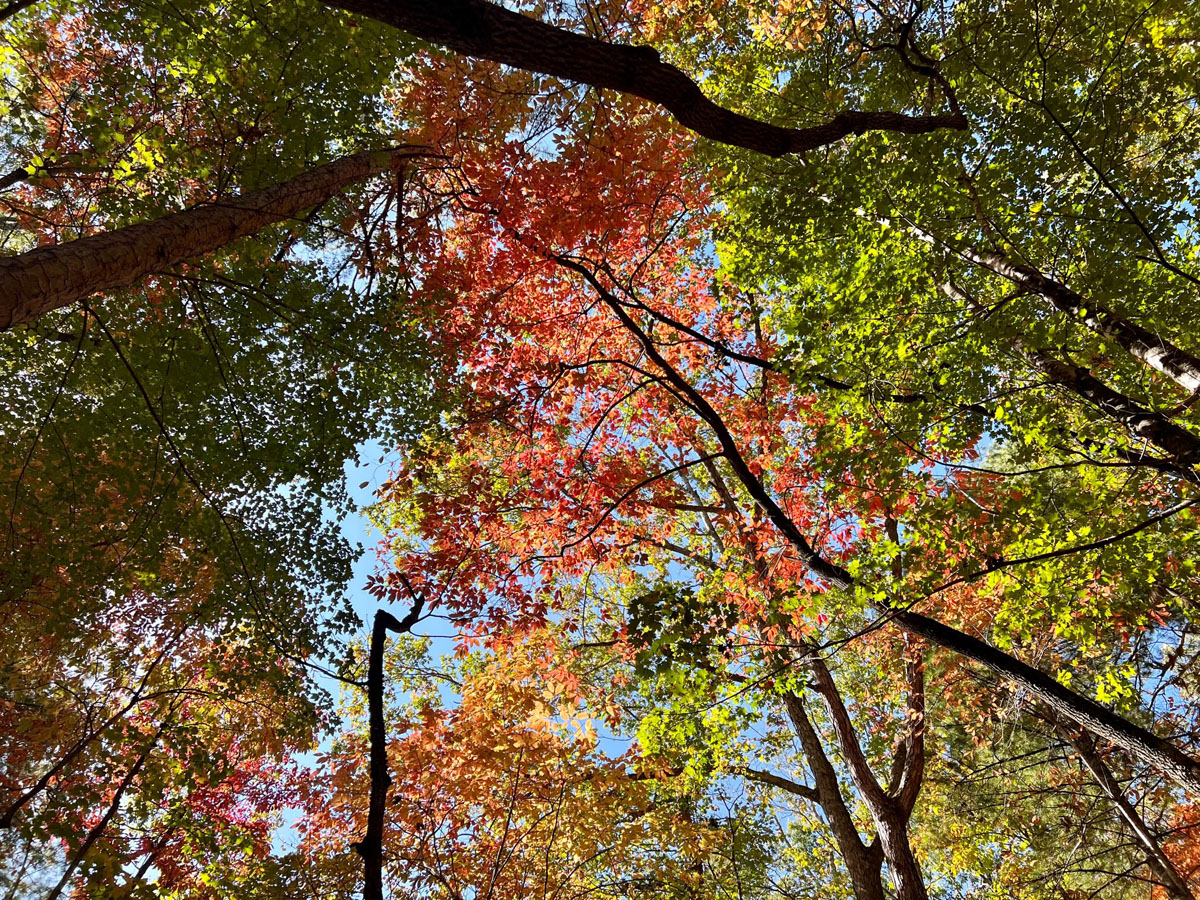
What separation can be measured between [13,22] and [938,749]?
1959cm

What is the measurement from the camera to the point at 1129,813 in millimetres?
7242

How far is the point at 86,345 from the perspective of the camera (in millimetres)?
5949

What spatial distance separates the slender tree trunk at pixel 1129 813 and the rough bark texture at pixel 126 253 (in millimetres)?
10481

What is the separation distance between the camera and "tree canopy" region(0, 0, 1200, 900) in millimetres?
4715

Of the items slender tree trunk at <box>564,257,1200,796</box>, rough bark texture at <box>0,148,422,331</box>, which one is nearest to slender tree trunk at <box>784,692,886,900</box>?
slender tree trunk at <box>564,257,1200,796</box>

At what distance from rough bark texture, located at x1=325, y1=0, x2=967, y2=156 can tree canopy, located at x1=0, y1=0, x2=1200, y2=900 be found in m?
0.03

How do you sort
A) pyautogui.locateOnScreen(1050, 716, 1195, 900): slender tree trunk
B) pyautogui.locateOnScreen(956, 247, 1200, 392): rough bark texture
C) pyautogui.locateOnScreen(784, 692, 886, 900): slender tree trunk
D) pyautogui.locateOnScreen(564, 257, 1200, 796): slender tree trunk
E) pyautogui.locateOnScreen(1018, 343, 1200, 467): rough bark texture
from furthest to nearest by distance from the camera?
pyautogui.locateOnScreen(784, 692, 886, 900): slender tree trunk, pyautogui.locateOnScreen(1050, 716, 1195, 900): slender tree trunk, pyautogui.locateOnScreen(956, 247, 1200, 392): rough bark texture, pyautogui.locateOnScreen(1018, 343, 1200, 467): rough bark texture, pyautogui.locateOnScreen(564, 257, 1200, 796): slender tree trunk

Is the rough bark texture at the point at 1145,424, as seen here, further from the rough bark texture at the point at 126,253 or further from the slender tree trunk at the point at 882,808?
the rough bark texture at the point at 126,253

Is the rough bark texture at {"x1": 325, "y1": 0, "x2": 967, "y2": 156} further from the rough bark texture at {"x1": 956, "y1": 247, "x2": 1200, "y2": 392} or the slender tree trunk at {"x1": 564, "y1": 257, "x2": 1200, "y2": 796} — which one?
the rough bark texture at {"x1": 956, "y1": 247, "x2": 1200, "y2": 392}

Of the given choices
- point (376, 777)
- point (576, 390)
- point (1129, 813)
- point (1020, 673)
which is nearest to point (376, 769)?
point (376, 777)

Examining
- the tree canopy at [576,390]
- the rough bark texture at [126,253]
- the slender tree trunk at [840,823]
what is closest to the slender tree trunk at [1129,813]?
the tree canopy at [576,390]

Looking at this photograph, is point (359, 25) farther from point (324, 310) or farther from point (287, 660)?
point (287, 660)

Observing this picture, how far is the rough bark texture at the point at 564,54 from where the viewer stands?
317 cm

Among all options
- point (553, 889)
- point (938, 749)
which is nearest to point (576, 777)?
point (553, 889)
